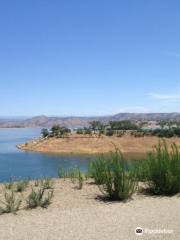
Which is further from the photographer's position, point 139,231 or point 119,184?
point 119,184

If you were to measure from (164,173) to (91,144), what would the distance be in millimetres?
76095

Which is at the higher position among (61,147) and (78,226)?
(78,226)

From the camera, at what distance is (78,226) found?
6996mm

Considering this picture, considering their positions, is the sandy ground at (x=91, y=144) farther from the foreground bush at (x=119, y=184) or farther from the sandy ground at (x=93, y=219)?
the sandy ground at (x=93, y=219)

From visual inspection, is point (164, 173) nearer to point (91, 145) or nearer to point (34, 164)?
point (34, 164)

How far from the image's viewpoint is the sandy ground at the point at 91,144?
81.9 m

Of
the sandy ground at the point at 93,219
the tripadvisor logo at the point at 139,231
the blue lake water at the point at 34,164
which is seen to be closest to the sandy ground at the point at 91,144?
the blue lake water at the point at 34,164

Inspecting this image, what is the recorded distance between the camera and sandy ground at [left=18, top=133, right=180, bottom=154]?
81.9 meters

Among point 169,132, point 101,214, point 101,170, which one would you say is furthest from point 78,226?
point 169,132

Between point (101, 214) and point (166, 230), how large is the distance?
Result: 188 centimetres

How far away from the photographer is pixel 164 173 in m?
10.8

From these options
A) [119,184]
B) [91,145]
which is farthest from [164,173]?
[91,145]

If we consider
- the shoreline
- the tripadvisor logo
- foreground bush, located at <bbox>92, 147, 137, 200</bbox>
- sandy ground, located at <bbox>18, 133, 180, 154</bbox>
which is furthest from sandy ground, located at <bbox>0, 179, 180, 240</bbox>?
sandy ground, located at <bbox>18, 133, 180, 154</bbox>

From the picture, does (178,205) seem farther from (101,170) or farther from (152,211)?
(101,170)
